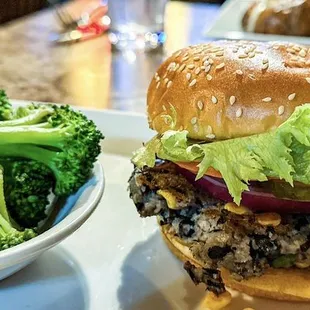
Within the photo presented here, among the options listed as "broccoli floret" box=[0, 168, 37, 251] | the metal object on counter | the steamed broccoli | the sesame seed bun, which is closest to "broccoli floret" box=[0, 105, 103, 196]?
the steamed broccoli

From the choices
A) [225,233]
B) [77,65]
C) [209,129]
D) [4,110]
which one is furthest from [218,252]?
[77,65]

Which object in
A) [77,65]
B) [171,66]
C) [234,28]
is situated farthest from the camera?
[234,28]

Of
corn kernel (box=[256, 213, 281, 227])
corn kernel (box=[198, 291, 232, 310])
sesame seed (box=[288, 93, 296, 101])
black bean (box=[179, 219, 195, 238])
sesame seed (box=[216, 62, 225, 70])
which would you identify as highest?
sesame seed (box=[216, 62, 225, 70])

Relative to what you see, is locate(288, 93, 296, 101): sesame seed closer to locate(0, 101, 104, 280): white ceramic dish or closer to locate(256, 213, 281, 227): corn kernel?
locate(256, 213, 281, 227): corn kernel

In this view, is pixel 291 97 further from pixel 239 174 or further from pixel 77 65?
pixel 77 65

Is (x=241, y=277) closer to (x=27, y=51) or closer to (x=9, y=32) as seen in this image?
(x=27, y=51)
